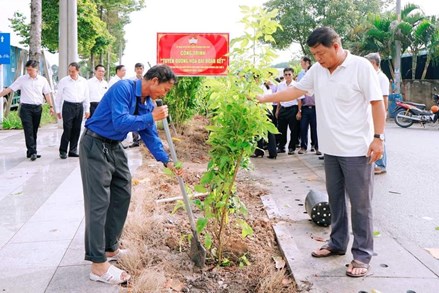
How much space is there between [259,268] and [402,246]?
4.89 feet

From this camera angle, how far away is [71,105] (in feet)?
28.6

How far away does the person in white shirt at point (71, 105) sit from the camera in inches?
342

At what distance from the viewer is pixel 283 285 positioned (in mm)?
3463

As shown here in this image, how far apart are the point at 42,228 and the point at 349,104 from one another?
3136 mm

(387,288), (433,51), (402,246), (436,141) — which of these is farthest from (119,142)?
(433,51)

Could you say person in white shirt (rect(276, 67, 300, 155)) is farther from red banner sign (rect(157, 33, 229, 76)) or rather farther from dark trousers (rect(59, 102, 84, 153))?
dark trousers (rect(59, 102, 84, 153))

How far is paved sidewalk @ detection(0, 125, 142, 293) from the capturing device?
11.3 ft

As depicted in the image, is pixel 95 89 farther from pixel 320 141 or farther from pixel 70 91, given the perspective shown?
pixel 320 141

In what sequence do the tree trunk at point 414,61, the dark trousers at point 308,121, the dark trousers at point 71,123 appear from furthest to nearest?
the tree trunk at point 414,61, the dark trousers at point 308,121, the dark trousers at point 71,123

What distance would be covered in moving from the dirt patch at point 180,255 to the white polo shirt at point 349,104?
1091 mm

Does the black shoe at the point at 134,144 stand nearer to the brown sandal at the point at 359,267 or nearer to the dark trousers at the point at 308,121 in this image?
the dark trousers at the point at 308,121

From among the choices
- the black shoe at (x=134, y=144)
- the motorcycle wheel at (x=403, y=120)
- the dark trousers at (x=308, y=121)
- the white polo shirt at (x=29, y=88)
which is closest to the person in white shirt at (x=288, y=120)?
the dark trousers at (x=308, y=121)

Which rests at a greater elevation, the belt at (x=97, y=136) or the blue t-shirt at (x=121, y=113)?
the blue t-shirt at (x=121, y=113)

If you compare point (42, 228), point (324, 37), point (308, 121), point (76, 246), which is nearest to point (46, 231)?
point (42, 228)
